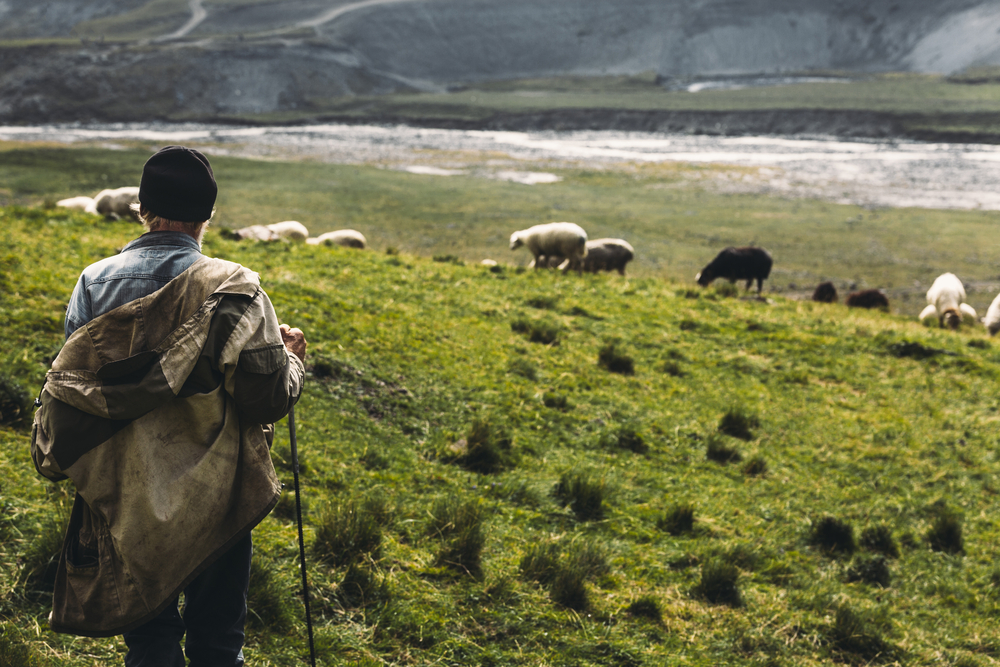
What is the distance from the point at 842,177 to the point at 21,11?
210867mm

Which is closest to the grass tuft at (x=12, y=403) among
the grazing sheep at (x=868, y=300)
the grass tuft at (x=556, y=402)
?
the grass tuft at (x=556, y=402)

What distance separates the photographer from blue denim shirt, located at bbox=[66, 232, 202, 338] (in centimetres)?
287

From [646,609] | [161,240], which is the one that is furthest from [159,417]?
[646,609]

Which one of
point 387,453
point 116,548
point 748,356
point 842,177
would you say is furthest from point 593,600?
point 842,177

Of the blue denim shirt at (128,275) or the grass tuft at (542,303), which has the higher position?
the blue denim shirt at (128,275)

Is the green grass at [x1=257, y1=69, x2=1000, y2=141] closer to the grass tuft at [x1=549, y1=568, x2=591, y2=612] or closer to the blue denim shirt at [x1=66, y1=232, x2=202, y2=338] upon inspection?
the grass tuft at [x1=549, y1=568, x2=591, y2=612]

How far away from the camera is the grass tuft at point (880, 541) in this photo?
6.88 meters

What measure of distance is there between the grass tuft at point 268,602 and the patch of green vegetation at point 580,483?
1cm

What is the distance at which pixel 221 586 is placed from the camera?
315cm

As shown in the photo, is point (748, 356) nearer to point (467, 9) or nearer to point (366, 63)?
point (366, 63)

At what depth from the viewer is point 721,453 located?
8391 millimetres

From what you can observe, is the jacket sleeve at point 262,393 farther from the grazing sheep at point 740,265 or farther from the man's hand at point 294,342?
the grazing sheep at point 740,265

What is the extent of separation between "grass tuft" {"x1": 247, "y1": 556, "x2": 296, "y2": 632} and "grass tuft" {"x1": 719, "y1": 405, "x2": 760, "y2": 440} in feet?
20.5

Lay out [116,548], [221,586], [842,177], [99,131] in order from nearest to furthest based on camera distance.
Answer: [116,548] → [221,586] → [842,177] → [99,131]
